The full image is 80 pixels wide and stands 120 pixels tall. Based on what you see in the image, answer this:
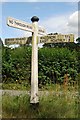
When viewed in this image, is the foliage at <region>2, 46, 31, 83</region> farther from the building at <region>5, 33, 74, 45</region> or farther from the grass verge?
the grass verge

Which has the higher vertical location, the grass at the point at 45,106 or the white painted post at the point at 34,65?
the white painted post at the point at 34,65

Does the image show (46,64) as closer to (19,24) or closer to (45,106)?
(19,24)

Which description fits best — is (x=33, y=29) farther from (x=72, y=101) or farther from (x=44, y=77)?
(x=44, y=77)

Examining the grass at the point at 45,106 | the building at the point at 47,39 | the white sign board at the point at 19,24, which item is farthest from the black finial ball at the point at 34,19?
the grass at the point at 45,106

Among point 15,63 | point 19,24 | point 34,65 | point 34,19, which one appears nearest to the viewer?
point 19,24

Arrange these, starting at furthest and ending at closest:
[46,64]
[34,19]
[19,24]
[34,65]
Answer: [46,64] < [34,19] < [34,65] < [19,24]

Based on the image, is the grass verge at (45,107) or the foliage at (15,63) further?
the foliage at (15,63)

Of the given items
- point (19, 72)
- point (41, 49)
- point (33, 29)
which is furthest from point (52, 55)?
point (33, 29)

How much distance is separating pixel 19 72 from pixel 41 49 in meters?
1.37

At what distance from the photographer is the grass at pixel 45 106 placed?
19.3ft

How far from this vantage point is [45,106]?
6.26 meters

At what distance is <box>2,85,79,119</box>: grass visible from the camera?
589 centimetres

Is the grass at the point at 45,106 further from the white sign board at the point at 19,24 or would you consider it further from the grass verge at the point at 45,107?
the white sign board at the point at 19,24

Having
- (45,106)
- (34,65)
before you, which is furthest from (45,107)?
(34,65)
